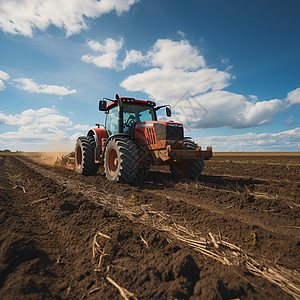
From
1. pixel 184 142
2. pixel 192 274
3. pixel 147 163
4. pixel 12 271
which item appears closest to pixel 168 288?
pixel 192 274

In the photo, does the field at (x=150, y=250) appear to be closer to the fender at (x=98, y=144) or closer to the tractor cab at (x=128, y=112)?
the tractor cab at (x=128, y=112)

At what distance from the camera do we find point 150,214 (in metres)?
3.92

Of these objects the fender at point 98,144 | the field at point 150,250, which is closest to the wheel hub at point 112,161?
the fender at point 98,144

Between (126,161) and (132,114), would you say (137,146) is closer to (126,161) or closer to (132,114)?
(126,161)

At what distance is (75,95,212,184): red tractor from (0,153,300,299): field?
189 centimetres

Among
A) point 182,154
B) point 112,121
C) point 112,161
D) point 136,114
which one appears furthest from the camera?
point 112,121

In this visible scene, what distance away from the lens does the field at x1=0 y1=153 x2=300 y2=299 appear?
194 cm

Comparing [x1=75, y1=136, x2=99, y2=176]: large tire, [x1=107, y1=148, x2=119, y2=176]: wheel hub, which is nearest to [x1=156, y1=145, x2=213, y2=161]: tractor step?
[x1=107, y1=148, x2=119, y2=176]: wheel hub

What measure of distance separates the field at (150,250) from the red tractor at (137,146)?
1.89m

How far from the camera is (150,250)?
2570 millimetres

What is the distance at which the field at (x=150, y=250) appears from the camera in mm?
1943

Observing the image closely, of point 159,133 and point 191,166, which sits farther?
point 191,166

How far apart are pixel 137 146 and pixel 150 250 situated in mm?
4455

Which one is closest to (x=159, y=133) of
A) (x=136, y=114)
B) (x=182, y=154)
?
(x=182, y=154)
